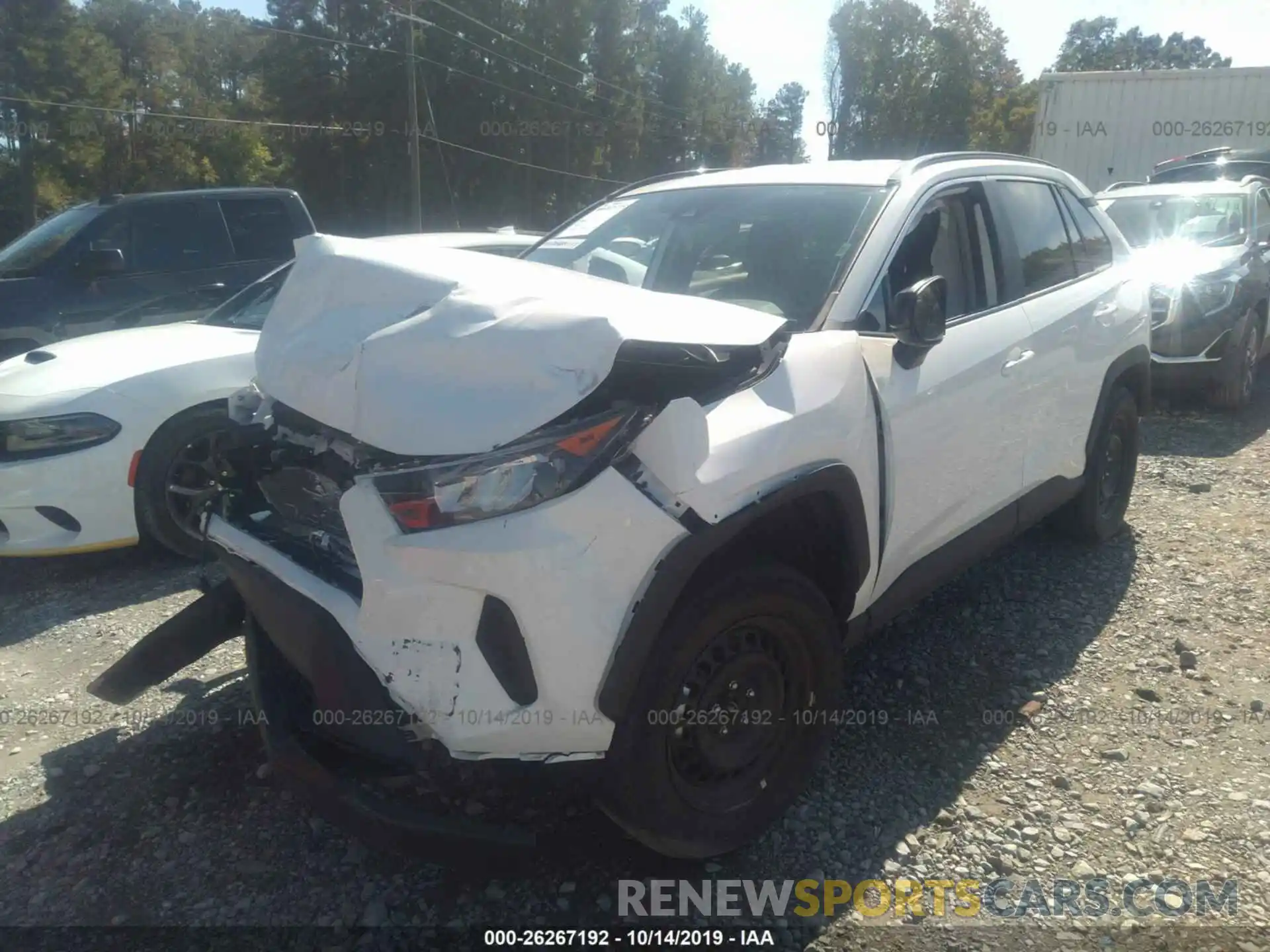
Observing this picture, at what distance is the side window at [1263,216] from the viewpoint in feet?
28.5

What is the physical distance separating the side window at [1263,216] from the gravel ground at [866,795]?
5.52 metres

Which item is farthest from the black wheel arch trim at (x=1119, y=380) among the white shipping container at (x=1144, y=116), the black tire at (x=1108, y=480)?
the white shipping container at (x=1144, y=116)

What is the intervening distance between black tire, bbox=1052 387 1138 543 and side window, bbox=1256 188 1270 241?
16.2ft

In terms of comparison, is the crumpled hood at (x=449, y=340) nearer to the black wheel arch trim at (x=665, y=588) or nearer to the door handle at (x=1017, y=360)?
the black wheel arch trim at (x=665, y=588)

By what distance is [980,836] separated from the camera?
284cm

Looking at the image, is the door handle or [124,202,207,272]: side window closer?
the door handle

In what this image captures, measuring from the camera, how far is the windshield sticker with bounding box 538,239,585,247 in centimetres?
391

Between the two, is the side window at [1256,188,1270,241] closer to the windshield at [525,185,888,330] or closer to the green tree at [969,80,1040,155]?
the windshield at [525,185,888,330]

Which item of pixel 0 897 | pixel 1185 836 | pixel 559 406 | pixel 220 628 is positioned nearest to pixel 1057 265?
pixel 1185 836

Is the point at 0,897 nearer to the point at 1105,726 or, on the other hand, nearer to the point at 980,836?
the point at 980,836

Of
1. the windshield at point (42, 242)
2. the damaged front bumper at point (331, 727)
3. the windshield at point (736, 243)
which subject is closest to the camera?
the damaged front bumper at point (331, 727)

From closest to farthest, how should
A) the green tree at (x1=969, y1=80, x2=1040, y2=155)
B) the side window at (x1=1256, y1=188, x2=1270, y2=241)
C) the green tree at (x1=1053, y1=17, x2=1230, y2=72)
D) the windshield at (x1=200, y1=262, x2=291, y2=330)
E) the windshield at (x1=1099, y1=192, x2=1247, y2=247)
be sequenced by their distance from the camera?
the windshield at (x1=200, y1=262, x2=291, y2=330)
the windshield at (x1=1099, y1=192, x2=1247, y2=247)
the side window at (x1=1256, y1=188, x2=1270, y2=241)
the green tree at (x1=969, y1=80, x2=1040, y2=155)
the green tree at (x1=1053, y1=17, x2=1230, y2=72)

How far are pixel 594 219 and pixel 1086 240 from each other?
89.7 inches

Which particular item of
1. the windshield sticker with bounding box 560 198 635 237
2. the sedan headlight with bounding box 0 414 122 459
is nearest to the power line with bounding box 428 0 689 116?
the sedan headlight with bounding box 0 414 122 459
